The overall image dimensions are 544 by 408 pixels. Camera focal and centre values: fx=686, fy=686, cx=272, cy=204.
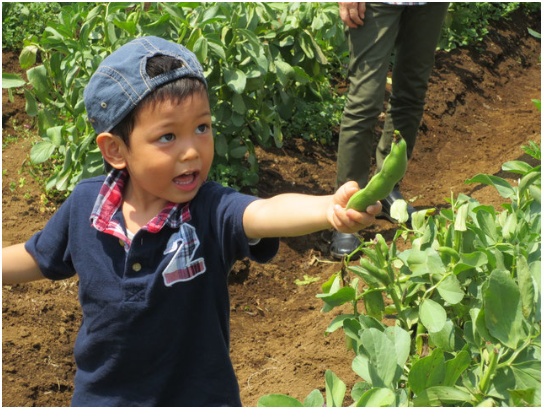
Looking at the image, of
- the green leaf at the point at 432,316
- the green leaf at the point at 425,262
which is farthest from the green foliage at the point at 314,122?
the green leaf at the point at 432,316

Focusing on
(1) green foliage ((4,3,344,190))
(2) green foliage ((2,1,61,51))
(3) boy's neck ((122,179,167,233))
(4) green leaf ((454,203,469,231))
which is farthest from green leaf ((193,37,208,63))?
(2) green foliage ((2,1,61,51))

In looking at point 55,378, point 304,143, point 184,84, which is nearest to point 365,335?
point 184,84

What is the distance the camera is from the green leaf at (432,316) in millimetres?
1366

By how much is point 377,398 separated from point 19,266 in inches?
47.7

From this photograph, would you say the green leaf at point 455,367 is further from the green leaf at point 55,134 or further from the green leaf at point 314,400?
the green leaf at point 55,134

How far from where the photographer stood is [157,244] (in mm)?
1772

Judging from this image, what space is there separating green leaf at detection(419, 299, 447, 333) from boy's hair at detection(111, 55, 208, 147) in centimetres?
76

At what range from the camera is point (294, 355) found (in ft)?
9.53

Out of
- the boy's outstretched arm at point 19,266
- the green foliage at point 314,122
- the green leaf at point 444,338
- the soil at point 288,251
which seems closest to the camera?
the green leaf at point 444,338

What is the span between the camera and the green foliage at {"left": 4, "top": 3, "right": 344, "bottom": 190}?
10.5 feet

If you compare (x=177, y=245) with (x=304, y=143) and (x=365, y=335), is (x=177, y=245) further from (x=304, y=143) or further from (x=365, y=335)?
(x=304, y=143)

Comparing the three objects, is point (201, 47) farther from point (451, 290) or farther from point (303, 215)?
point (451, 290)

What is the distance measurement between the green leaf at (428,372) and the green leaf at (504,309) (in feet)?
0.36

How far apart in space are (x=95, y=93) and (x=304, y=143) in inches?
120
